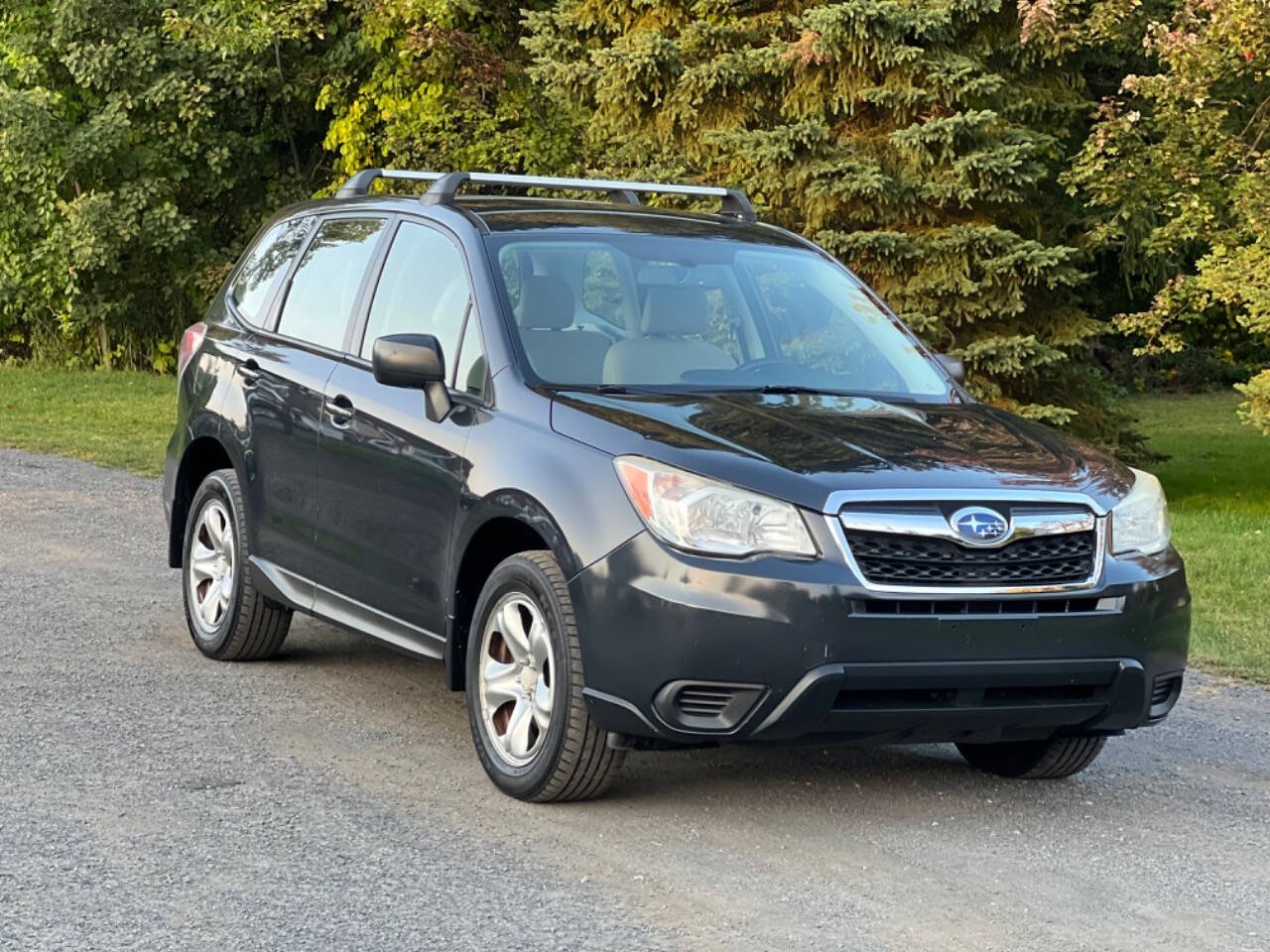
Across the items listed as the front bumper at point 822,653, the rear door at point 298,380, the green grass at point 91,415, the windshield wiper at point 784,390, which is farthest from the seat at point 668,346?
the green grass at point 91,415

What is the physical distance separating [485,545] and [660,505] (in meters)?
0.90

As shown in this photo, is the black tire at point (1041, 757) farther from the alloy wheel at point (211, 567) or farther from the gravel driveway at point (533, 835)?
the alloy wheel at point (211, 567)

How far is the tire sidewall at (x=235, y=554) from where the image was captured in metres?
7.91

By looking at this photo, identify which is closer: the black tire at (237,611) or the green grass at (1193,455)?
the black tire at (237,611)

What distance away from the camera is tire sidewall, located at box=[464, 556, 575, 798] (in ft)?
19.0

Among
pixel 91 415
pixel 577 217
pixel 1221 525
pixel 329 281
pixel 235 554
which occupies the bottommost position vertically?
pixel 91 415

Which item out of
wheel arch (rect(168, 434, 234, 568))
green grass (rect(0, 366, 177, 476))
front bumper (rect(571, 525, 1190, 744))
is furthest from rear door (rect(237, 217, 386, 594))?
green grass (rect(0, 366, 177, 476))

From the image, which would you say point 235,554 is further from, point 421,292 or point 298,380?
point 421,292

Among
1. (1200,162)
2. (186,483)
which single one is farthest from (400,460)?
(1200,162)

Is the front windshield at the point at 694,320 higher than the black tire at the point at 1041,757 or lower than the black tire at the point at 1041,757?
higher

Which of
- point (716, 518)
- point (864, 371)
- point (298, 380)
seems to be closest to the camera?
point (716, 518)

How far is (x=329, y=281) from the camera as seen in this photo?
7.75 m

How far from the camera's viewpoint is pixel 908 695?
5.66 m

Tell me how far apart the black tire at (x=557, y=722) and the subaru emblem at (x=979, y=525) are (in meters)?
1.10
